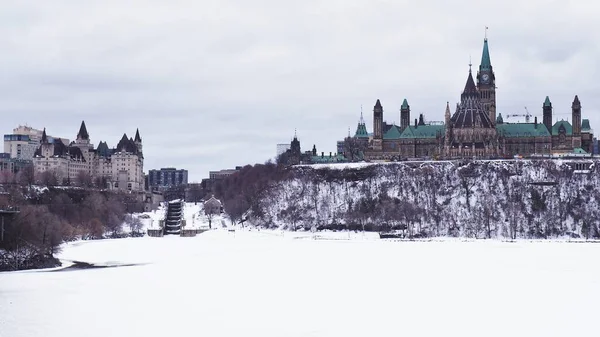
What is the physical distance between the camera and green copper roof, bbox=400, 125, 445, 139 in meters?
187

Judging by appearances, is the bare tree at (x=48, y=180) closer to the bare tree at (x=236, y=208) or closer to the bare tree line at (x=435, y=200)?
the bare tree at (x=236, y=208)

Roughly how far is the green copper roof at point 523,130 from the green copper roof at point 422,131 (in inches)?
478

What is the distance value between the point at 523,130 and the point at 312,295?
433 ft

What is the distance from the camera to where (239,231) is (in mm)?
137875

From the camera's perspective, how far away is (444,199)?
148 meters

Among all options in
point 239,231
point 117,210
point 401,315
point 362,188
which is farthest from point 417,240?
point 401,315

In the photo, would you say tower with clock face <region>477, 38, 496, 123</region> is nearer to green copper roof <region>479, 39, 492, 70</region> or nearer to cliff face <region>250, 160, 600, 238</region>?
green copper roof <region>479, 39, 492, 70</region>

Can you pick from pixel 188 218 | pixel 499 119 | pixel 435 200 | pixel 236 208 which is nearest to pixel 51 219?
pixel 236 208

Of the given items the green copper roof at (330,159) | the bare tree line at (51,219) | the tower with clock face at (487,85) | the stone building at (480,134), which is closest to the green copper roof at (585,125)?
the stone building at (480,134)

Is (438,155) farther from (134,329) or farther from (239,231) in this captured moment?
(134,329)

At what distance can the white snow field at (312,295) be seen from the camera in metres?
46.9

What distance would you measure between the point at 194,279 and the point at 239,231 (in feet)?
235

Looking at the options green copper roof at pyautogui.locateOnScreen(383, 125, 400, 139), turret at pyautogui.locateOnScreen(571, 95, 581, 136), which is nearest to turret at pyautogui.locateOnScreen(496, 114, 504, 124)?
turret at pyautogui.locateOnScreen(571, 95, 581, 136)

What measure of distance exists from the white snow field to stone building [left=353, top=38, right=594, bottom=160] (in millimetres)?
85374
